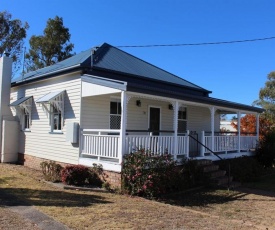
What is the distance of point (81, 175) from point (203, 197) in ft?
13.4

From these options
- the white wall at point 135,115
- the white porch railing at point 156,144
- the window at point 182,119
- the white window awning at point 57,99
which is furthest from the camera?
the window at point 182,119

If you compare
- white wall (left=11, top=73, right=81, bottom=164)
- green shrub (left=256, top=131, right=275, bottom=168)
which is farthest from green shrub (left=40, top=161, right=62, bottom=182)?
green shrub (left=256, top=131, right=275, bottom=168)

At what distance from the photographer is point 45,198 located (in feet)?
29.1

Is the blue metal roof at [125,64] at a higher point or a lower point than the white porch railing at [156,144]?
higher

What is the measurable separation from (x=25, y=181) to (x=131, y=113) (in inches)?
202

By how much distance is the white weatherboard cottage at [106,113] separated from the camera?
36.4ft

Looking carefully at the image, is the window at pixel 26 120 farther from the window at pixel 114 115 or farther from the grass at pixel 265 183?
the grass at pixel 265 183

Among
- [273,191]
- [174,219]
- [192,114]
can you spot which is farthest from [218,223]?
[192,114]

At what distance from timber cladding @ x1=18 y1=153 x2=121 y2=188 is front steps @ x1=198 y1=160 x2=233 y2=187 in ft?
11.0

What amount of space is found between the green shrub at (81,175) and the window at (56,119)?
10.6ft

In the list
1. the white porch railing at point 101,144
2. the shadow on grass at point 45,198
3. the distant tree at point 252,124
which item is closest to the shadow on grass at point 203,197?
the shadow on grass at point 45,198

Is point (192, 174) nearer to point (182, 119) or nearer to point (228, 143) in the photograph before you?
point (228, 143)

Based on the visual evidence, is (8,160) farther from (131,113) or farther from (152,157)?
→ (152,157)

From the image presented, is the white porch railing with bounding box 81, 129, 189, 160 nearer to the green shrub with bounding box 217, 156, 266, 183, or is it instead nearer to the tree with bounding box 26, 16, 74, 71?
the green shrub with bounding box 217, 156, 266, 183
